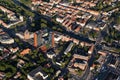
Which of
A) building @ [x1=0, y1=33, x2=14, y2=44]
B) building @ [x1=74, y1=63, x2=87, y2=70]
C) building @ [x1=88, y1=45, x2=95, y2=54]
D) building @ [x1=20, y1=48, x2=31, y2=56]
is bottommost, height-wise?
building @ [x1=74, y1=63, x2=87, y2=70]

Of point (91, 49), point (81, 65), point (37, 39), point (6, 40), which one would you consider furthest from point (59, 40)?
point (6, 40)

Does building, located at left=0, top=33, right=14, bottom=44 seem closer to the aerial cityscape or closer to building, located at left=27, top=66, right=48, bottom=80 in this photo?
the aerial cityscape

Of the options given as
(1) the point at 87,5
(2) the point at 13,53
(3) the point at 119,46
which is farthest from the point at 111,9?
(2) the point at 13,53

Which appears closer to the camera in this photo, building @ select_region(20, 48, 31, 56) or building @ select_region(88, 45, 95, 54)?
building @ select_region(20, 48, 31, 56)

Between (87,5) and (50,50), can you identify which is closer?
(50,50)

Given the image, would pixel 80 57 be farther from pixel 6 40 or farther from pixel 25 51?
pixel 6 40

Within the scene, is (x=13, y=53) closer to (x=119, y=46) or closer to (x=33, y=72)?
(x=33, y=72)

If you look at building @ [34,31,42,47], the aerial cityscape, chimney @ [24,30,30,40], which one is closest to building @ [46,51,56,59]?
the aerial cityscape

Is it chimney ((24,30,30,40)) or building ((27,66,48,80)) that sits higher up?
chimney ((24,30,30,40))
